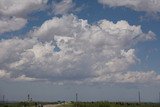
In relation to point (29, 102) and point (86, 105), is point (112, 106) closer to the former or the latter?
point (86, 105)

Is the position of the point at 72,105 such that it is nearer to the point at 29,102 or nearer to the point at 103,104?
the point at 103,104

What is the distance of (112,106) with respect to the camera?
99875mm

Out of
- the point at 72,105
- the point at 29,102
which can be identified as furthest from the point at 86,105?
the point at 29,102

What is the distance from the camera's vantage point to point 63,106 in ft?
338

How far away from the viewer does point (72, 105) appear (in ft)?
340

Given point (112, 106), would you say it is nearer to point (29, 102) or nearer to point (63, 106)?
point (63, 106)

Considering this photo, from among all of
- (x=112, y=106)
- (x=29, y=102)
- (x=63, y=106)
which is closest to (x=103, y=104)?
(x=112, y=106)

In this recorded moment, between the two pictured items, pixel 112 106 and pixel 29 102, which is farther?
pixel 29 102

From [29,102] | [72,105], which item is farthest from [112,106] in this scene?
[29,102]

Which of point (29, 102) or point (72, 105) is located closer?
point (72, 105)

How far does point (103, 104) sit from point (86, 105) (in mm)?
5175

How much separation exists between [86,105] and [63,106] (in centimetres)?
657

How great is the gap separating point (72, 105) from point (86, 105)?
13.1ft

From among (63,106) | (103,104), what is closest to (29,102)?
(63,106)
